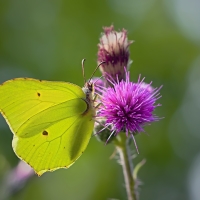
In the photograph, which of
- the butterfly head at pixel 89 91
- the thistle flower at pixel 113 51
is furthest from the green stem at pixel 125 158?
the thistle flower at pixel 113 51

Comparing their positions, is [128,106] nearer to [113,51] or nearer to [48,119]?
[113,51]

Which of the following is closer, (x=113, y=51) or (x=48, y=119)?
(x=48, y=119)

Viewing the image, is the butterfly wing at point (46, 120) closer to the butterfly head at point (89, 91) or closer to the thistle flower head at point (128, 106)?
the butterfly head at point (89, 91)

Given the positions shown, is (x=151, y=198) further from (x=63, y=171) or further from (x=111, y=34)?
(x=111, y=34)

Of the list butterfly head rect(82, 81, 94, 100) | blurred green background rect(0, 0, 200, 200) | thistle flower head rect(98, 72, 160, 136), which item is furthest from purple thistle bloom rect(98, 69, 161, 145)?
blurred green background rect(0, 0, 200, 200)

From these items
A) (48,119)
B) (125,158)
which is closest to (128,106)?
(125,158)

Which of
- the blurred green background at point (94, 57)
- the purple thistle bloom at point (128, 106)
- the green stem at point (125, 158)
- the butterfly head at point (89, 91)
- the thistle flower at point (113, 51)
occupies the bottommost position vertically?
the green stem at point (125, 158)

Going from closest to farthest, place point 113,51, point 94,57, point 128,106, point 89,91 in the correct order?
point 128,106 → point 89,91 → point 113,51 → point 94,57

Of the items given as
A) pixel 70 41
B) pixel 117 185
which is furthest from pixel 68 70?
pixel 117 185

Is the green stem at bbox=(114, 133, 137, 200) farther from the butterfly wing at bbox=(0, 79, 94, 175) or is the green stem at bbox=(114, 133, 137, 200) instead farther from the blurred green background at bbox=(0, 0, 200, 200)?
the blurred green background at bbox=(0, 0, 200, 200)
